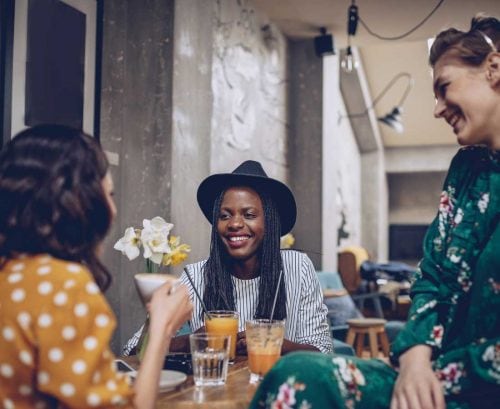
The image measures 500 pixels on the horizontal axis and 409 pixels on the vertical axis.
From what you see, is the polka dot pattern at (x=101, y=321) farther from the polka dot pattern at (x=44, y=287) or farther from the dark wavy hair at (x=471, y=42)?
the dark wavy hair at (x=471, y=42)

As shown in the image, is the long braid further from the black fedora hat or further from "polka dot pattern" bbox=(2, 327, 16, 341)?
"polka dot pattern" bbox=(2, 327, 16, 341)

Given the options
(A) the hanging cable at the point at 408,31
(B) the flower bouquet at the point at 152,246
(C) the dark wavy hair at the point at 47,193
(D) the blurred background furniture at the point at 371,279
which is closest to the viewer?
(C) the dark wavy hair at the point at 47,193

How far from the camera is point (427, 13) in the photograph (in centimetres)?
517

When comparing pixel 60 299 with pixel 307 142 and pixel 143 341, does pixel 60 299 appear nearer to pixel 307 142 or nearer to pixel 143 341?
pixel 143 341

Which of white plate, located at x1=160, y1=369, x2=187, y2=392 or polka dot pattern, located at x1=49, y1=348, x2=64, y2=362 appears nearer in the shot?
polka dot pattern, located at x1=49, y1=348, x2=64, y2=362

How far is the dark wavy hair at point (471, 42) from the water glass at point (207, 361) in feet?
3.00

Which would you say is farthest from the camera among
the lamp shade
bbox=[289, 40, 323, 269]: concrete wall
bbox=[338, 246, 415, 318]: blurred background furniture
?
the lamp shade

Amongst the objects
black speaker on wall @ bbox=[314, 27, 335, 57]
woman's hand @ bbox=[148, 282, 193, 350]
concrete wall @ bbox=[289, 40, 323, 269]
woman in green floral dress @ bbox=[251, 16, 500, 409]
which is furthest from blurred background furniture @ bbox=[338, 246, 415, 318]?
woman's hand @ bbox=[148, 282, 193, 350]

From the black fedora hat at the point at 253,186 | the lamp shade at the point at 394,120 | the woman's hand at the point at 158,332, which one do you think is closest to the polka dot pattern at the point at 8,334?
the woman's hand at the point at 158,332

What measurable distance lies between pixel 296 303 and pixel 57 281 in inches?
54.0

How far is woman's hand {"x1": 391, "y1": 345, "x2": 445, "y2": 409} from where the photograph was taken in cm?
137

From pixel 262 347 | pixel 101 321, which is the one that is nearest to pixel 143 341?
pixel 262 347

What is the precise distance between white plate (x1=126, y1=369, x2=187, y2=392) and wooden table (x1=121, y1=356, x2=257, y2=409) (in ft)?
0.05

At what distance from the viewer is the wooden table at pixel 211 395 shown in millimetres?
1372
